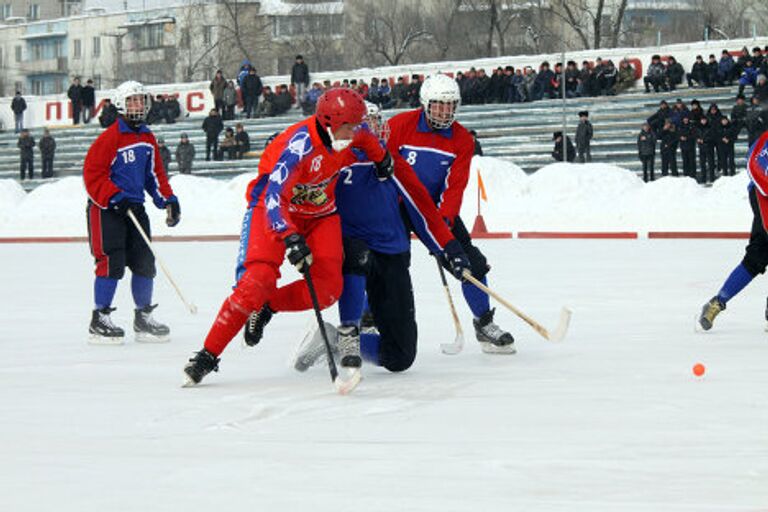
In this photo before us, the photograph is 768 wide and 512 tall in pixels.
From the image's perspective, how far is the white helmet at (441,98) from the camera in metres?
8.37

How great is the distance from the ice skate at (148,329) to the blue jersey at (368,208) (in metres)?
2.37

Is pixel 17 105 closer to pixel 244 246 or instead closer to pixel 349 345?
pixel 244 246

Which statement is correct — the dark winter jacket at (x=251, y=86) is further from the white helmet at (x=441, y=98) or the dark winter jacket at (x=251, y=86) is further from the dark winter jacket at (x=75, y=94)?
the white helmet at (x=441, y=98)

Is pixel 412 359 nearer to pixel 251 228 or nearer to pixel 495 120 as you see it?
pixel 251 228

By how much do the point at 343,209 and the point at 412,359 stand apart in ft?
2.67

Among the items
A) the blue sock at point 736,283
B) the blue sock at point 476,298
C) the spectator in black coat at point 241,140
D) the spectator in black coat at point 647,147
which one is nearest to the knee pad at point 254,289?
the blue sock at point 476,298

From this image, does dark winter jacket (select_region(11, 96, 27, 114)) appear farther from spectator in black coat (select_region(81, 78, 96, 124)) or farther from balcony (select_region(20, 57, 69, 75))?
balcony (select_region(20, 57, 69, 75))

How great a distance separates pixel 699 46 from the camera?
31234 mm

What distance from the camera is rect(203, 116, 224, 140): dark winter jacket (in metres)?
33.4

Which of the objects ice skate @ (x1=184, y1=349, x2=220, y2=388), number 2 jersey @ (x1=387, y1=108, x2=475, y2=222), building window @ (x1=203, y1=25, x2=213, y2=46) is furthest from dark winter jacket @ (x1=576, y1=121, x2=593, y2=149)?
building window @ (x1=203, y1=25, x2=213, y2=46)

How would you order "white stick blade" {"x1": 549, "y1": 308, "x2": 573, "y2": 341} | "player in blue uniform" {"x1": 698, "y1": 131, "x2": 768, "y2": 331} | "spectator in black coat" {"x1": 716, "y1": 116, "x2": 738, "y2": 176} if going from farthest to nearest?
"spectator in black coat" {"x1": 716, "y1": 116, "x2": 738, "y2": 176} < "player in blue uniform" {"x1": 698, "y1": 131, "x2": 768, "y2": 331} < "white stick blade" {"x1": 549, "y1": 308, "x2": 573, "y2": 341}

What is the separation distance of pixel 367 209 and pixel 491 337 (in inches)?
52.8

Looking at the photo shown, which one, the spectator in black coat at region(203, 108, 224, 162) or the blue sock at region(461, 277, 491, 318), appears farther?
the spectator in black coat at region(203, 108, 224, 162)

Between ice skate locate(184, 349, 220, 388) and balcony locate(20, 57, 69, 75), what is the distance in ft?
292
